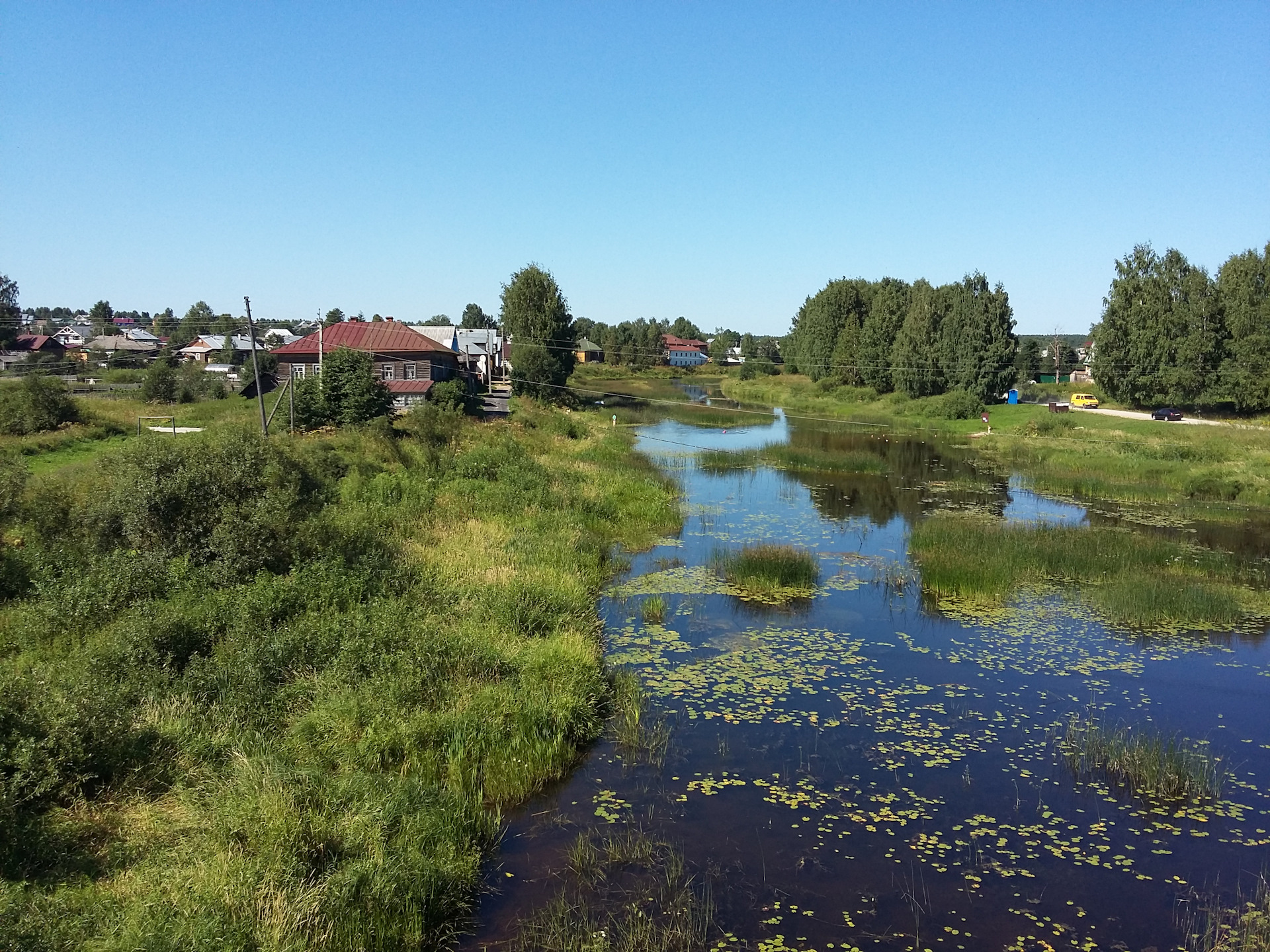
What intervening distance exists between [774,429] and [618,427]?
1158cm

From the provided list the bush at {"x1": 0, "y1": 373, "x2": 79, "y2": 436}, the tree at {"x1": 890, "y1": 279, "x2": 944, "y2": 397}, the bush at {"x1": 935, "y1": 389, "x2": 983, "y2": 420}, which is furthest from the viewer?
the tree at {"x1": 890, "y1": 279, "x2": 944, "y2": 397}

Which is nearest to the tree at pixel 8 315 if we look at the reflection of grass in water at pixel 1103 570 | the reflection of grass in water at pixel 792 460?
the reflection of grass in water at pixel 792 460

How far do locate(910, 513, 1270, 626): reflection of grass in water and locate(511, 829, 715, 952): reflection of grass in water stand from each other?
11.9 m

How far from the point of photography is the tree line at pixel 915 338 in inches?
2313

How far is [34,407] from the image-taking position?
2847 cm

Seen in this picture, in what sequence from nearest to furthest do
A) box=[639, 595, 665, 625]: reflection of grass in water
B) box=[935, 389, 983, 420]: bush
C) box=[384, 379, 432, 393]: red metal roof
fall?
1. box=[639, 595, 665, 625]: reflection of grass in water
2. box=[384, 379, 432, 393]: red metal roof
3. box=[935, 389, 983, 420]: bush

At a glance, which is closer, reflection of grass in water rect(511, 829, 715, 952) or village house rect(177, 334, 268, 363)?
reflection of grass in water rect(511, 829, 715, 952)

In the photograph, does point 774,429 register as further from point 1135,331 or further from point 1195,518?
point 1195,518

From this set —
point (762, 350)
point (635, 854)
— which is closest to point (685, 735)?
point (635, 854)

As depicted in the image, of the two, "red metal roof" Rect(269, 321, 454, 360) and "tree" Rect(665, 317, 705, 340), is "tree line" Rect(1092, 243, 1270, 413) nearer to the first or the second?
"red metal roof" Rect(269, 321, 454, 360)

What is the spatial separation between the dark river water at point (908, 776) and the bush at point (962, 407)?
41.9 meters

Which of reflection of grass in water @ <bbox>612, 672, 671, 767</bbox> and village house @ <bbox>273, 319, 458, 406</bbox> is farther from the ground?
village house @ <bbox>273, 319, 458, 406</bbox>

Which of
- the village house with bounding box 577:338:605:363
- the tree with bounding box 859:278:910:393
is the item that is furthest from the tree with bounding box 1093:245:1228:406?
the village house with bounding box 577:338:605:363

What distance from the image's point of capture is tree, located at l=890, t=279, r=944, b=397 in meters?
63.6
